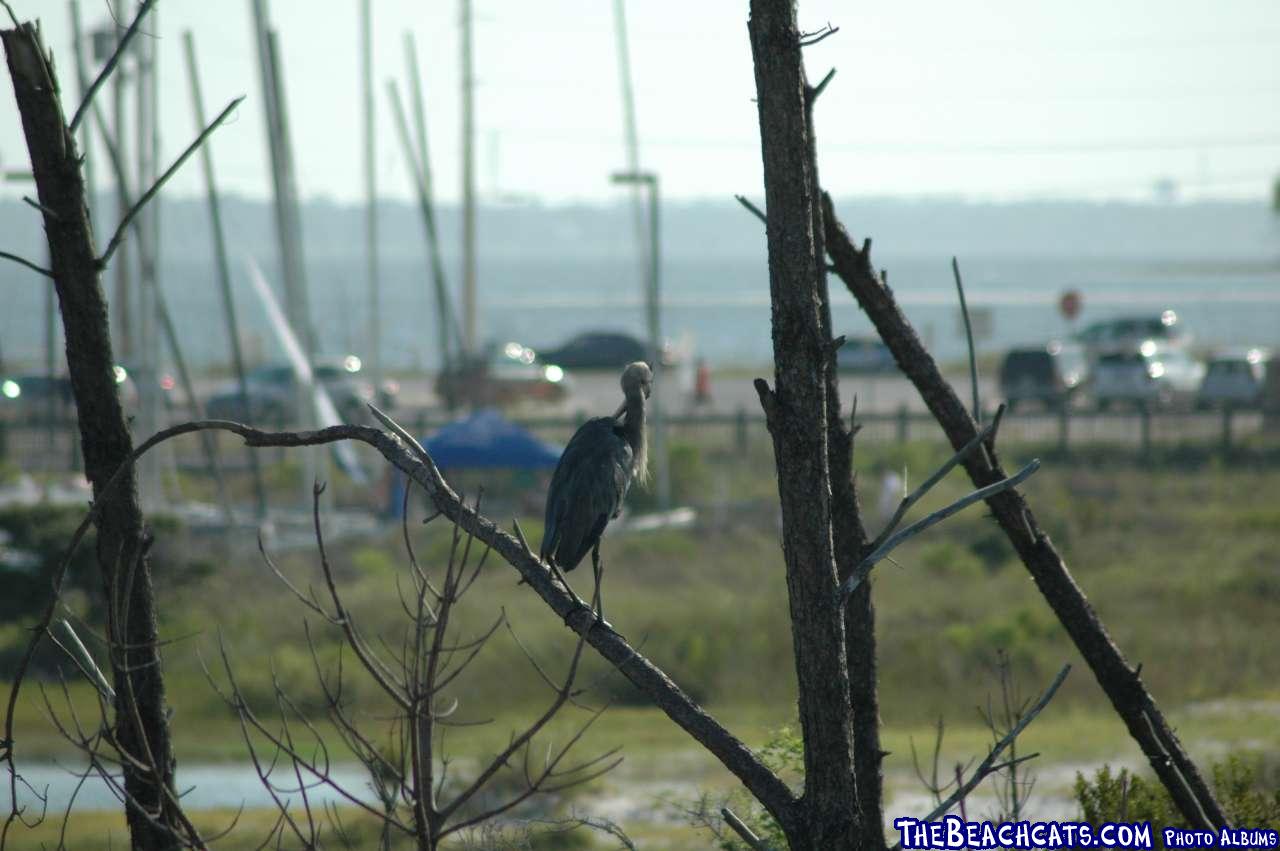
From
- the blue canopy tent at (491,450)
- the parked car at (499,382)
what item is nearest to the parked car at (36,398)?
the parked car at (499,382)

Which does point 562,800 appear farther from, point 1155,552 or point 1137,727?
point 1155,552

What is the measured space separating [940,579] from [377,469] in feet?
40.6

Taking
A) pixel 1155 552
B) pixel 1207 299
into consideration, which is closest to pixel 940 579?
pixel 1155 552

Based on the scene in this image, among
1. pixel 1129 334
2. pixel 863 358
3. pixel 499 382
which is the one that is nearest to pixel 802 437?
pixel 499 382

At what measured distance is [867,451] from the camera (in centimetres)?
3133

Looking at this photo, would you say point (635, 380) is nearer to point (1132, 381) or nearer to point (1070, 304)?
point (1132, 381)

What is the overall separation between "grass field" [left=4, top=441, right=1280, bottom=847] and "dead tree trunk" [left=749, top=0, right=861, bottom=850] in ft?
27.3

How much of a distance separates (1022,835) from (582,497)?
8.86ft

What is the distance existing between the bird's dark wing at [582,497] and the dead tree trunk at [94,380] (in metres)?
1.59

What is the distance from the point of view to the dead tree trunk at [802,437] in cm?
432

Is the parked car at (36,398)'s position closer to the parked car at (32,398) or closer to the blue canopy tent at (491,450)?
the parked car at (32,398)

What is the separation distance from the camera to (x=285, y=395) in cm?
4025

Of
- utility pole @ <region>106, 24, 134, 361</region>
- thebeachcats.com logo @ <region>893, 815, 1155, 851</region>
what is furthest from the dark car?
thebeachcats.com logo @ <region>893, 815, 1155, 851</region>

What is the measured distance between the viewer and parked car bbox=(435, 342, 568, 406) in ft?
125
